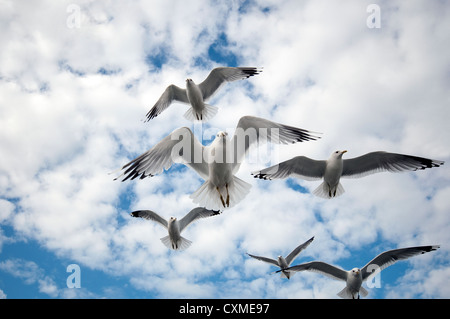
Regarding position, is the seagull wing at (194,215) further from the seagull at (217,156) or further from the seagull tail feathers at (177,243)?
the seagull at (217,156)

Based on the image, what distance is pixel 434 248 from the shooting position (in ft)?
A: 19.1

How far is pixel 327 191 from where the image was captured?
583 centimetres

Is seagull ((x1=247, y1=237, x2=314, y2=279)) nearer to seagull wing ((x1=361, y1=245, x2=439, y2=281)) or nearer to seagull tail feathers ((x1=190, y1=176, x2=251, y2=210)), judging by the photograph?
seagull wing ((x1=361, y1=245, x2=439, y2=281))

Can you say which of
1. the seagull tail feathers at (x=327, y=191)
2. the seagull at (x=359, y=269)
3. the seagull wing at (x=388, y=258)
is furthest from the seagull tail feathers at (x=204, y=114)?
the seagull wing at (x=388, y=258)

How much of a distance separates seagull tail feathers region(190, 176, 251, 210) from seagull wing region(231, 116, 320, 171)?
310mm

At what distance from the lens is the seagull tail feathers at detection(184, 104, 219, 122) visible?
7035 millimetres

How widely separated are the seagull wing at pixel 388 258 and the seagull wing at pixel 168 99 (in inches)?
168

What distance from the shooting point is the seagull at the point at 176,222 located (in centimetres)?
708

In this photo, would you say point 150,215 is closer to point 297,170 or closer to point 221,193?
point 297,170

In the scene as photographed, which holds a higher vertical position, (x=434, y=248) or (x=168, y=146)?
(x=168, y=146)
